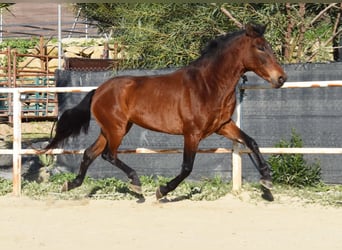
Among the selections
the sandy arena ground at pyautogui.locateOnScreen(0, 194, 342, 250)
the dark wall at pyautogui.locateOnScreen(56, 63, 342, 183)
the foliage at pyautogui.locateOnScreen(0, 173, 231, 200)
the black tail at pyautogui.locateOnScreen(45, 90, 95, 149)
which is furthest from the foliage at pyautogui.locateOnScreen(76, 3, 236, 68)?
the sandy arena ground at pyautogui.locateOnScreen(0, 194, 342, 250)

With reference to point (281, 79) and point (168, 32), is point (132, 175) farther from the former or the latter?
point (168, 32)

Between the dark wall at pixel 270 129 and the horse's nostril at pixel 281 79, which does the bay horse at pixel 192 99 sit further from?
the dark wall at pixel 270 129

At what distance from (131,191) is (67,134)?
42.0 inches

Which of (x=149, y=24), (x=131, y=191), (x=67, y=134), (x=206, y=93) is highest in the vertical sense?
(x=149, y=24)

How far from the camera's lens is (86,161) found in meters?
7.48

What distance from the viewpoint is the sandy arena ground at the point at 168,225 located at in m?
5.10

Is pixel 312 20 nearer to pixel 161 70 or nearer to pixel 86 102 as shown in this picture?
pixel 161 70

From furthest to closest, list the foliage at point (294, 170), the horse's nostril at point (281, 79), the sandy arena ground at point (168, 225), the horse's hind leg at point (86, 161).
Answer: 1. the foliage at point (294, 170)
2. the horse's hind leg at point (86, 161)
3. the horse's nostril at point (281, 79)
4. the sandy arena ground at point (168, 225)

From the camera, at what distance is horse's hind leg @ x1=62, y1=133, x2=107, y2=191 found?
7445mm

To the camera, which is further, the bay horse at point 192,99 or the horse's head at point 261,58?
the bay horse at point 192,99

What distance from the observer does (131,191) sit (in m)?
7.85

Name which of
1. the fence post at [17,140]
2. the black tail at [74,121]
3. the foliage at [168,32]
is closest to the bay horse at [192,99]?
the black tail at [74,121]

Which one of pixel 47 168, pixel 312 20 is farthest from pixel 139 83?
pixel 312 20

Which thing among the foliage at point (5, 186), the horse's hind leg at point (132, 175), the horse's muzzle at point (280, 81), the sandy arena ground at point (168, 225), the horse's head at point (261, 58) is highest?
the horse's head at point (261, 58)
